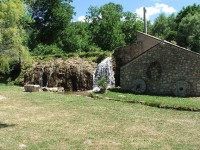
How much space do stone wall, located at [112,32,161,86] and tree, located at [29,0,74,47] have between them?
2181cm

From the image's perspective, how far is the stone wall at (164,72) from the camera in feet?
75.6

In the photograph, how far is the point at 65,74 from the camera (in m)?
29.0

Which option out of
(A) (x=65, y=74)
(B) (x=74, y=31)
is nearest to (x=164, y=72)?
(A) (x=65, y=74)

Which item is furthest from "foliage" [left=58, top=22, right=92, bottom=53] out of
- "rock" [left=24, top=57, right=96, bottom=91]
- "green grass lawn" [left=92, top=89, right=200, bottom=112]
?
"green grass lawn" [left=92, top=89, right=200, bottom=112]

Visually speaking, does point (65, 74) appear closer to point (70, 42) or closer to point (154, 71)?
point (154, 71)

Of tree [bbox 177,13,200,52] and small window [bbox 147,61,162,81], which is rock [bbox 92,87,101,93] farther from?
tree [bbox 177,13,200,52]

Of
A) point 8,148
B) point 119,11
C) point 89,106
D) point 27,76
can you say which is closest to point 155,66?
point 89,106

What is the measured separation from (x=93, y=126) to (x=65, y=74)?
584 inches

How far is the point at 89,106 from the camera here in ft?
63.6

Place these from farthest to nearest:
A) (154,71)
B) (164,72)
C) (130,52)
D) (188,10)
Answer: (188,10)
(130,52)
(154,71)
(164,72)

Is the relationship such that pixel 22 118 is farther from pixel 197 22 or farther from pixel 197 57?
pixel 197 22

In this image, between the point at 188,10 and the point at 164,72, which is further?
the point at 188,10

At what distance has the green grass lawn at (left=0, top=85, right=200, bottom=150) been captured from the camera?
11875 mm

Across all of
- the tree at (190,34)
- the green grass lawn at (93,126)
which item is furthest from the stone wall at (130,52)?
the tree at (190,34)
